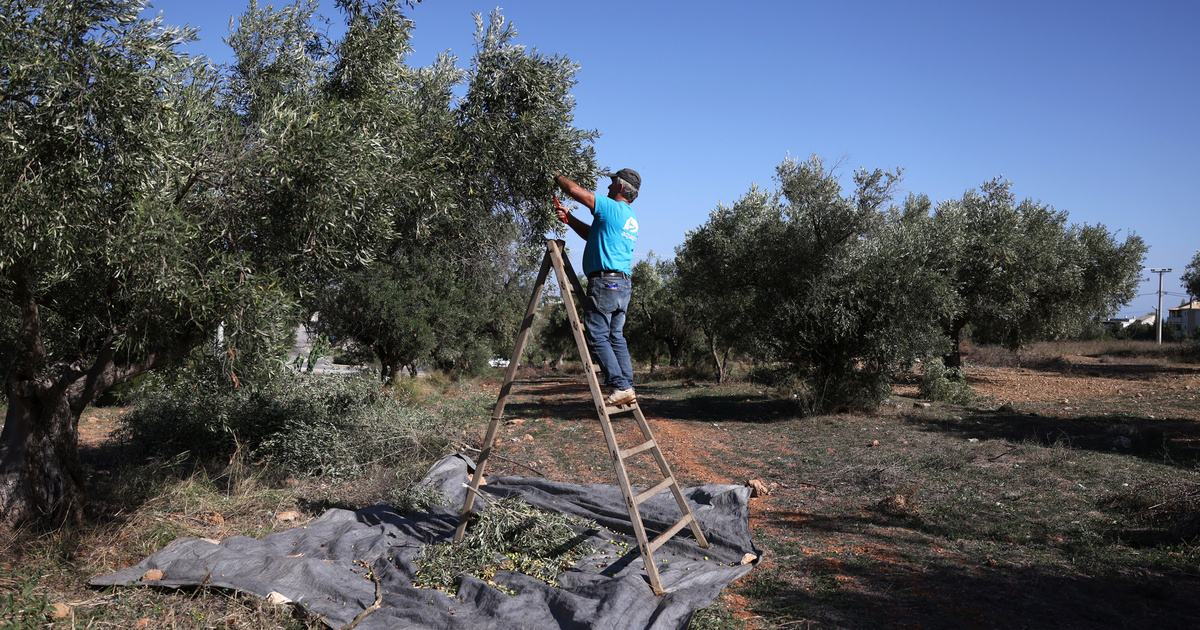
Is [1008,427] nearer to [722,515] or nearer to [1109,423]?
[1109,423]

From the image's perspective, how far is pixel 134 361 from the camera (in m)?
6.25

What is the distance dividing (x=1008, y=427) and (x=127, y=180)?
1469 cm

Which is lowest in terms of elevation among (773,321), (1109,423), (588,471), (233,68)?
(588,471)

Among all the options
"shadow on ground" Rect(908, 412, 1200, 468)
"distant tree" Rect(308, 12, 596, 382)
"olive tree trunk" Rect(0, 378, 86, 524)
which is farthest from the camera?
"shadow on ground" Rect(908, 412, 1200, 468)

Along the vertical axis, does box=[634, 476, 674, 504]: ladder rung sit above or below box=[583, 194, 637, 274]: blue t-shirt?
below

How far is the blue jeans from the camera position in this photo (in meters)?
5.48

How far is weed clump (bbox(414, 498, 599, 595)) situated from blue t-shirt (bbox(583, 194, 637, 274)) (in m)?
2.18

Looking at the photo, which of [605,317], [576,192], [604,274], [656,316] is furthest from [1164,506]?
[656,316]

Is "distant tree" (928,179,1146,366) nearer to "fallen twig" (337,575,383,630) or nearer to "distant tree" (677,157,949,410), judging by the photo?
"distant tree" (677,157,949,410)

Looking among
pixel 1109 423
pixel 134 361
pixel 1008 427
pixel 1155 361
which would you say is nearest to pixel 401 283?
Result: pixel 134 361

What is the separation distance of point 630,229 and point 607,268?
1.33ft

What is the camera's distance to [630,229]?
18.5 feet

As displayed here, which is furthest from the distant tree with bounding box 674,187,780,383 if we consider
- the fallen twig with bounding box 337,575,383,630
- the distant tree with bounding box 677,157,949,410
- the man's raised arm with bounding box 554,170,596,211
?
the fallen twig with bounding box 337,575,383,630

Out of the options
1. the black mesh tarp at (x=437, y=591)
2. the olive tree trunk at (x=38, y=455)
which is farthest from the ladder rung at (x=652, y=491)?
the olive tree trunk at (x=38, y=455)
